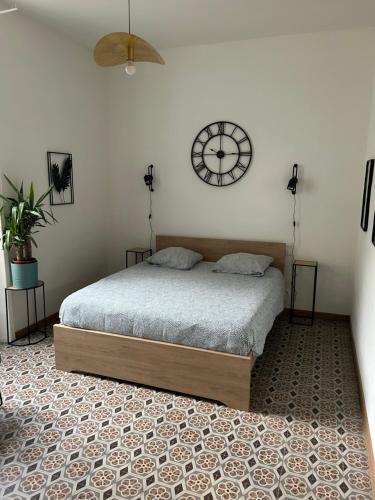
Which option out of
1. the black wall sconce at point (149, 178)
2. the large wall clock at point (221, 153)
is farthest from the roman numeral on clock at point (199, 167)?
the black wall sconce at point (149, 178)

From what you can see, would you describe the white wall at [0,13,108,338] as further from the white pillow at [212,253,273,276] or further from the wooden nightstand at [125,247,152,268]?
the white pillow at [212,253,273,276]

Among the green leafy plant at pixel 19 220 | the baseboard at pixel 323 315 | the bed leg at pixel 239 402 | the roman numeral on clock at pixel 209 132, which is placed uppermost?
the roman numeral on clock at pixel 209 132

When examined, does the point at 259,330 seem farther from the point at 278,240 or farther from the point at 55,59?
the point at 55,59

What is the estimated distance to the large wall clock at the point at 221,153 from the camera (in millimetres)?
4156

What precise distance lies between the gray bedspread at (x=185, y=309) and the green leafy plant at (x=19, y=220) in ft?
2.17

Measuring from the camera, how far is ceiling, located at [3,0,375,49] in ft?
10.2

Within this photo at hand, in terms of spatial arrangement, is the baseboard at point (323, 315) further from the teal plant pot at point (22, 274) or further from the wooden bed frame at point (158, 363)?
the teal plant pot at point (22, 274)

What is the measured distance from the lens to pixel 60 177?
3.91 m

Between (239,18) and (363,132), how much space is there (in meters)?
1.60

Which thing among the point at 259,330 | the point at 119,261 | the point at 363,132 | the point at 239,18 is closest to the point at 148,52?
the point at 239,18

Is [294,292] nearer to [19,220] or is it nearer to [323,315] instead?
[323,315]

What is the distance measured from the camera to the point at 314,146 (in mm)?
3910

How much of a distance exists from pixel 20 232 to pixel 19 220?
4.2 inches

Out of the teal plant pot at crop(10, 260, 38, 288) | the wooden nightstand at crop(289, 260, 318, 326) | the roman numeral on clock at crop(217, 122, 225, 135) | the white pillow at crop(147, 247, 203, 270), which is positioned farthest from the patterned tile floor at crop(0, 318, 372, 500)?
the roman numeral on clock at crop(217, 122, 225, 135)
